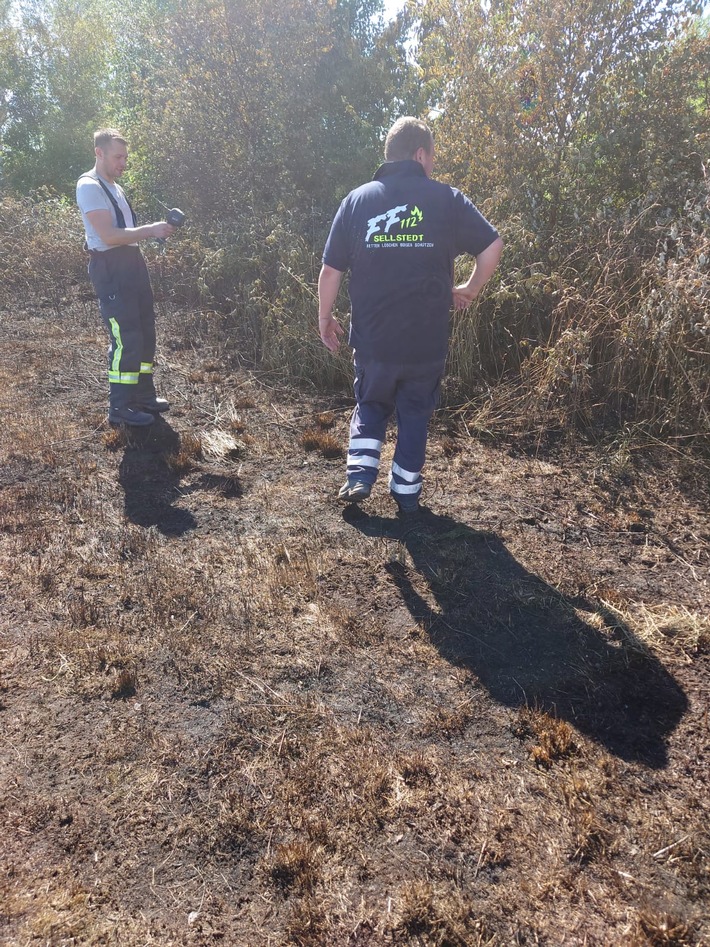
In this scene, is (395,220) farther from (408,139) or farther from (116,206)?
(116,206)

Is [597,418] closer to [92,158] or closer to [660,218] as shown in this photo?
[660,218]

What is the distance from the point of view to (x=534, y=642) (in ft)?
9.48

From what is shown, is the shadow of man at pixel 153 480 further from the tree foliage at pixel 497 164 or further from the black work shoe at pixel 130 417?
the tree foliage at pixel 497 164

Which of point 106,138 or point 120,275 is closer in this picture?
point 106,138

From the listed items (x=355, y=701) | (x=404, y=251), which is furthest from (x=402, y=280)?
(x=355, y=701)

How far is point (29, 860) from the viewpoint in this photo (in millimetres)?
2035

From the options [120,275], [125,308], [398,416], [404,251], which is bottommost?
[398,416]

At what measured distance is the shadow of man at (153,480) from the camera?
394cm

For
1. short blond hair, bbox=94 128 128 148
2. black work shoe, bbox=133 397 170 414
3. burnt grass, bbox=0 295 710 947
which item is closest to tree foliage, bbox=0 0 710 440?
burnt grass, bbox=0 295 710 947

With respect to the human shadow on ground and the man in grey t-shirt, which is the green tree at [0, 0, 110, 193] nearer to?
the man in grey t-shirt

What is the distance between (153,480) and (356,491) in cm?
154

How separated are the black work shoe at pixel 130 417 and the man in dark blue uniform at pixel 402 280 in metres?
2.01

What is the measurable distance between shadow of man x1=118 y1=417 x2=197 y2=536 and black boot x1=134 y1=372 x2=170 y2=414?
12 cm

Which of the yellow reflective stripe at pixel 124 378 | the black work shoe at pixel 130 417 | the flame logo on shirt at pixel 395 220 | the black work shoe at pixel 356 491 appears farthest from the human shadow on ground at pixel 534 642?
the yellow reflective stripe at pixel 124 378
